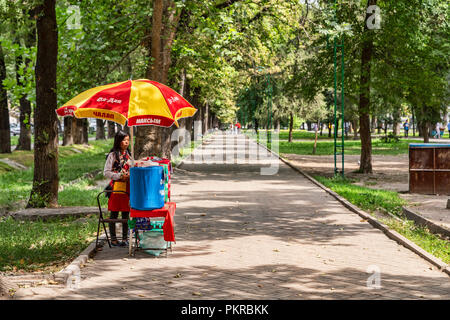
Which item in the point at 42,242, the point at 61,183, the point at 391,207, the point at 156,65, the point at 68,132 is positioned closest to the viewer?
the point at 42,242

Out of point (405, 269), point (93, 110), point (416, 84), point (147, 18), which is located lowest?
point (405, 269)

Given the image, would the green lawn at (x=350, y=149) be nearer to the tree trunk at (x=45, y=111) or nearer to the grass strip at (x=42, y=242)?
the tree trunk at (x=45, y=111)

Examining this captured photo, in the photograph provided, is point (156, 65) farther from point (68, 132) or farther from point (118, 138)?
point (68, 132)

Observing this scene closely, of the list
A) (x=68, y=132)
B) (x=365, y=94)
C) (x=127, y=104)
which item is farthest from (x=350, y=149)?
(x=127, y=104)

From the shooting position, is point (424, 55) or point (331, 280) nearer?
point (331, 280)

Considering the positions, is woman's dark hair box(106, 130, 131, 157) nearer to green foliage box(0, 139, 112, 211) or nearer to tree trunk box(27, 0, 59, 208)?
tree trunk box(27, 0, 59, 208)

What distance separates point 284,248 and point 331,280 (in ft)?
6.77

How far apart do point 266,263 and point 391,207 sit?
638cm

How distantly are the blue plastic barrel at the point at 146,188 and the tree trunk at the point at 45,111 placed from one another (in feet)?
16.3

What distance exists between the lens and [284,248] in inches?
365

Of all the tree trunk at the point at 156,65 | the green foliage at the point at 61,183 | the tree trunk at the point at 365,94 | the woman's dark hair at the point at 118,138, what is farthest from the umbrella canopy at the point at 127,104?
the tree trunk at the point at 365,94

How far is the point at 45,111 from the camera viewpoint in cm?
1279

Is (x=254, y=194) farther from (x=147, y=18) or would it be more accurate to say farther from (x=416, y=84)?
(x=416, y=84)
